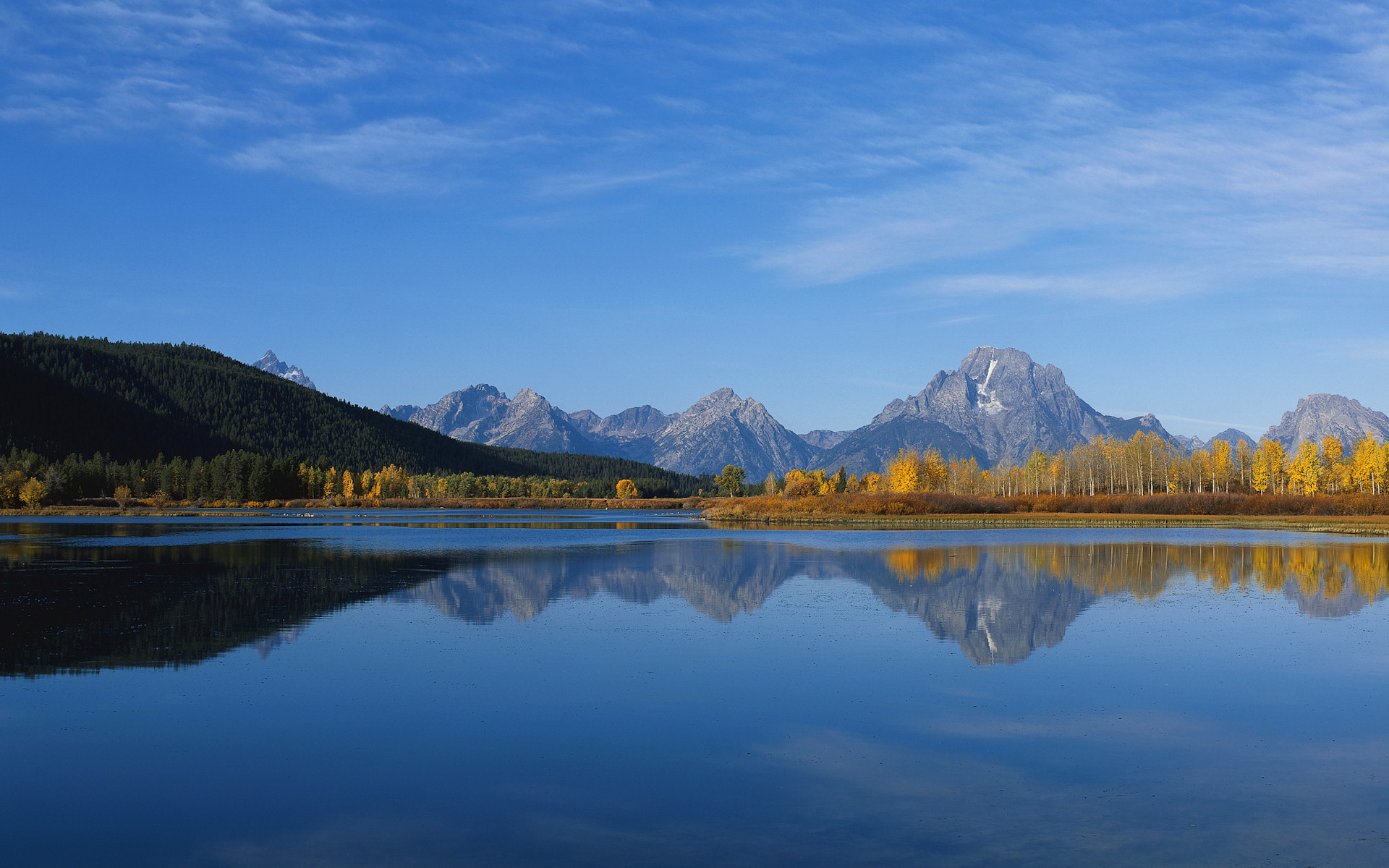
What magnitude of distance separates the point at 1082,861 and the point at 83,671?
62.2 feet

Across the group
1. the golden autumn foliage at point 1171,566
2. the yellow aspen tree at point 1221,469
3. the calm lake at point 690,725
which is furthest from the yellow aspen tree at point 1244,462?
the calm lake at point 690,725

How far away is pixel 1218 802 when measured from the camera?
39.4ft

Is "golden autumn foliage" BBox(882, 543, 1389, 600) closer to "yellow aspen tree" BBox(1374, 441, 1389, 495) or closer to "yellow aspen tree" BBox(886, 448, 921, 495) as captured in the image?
"yellow aspen tree" BBox(1374, 441, 1389, 495)

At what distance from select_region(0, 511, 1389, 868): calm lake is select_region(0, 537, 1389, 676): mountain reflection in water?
0.29 metres

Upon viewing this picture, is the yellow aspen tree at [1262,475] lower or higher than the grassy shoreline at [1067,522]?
higher

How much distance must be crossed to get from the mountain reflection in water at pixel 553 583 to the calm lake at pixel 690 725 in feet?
0.95

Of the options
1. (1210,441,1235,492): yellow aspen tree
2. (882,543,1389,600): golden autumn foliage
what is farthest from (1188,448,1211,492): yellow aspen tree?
(882,543,1389,600): golden autumn foliage

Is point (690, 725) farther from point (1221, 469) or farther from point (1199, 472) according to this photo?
point (1199, 472)

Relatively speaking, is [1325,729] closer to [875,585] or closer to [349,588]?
[875,585]

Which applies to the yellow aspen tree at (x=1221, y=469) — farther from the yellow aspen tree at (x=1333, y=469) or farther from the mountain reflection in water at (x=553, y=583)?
the mountain reflection in water at (x=553, y=583)

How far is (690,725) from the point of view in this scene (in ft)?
52.1

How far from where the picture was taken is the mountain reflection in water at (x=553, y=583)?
24375mm

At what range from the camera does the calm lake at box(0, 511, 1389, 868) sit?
10.8 m

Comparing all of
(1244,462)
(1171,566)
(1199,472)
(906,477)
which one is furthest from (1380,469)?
(1171,566)
